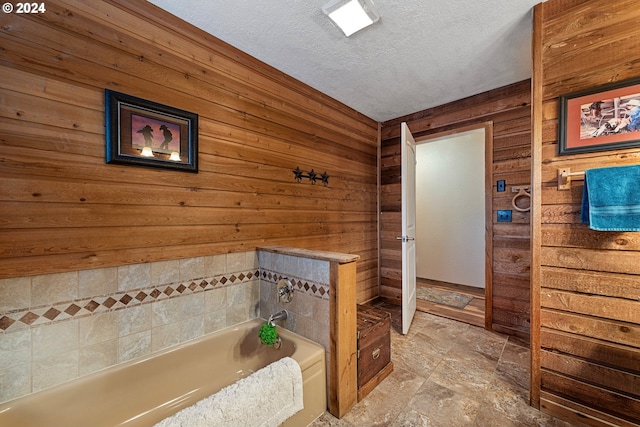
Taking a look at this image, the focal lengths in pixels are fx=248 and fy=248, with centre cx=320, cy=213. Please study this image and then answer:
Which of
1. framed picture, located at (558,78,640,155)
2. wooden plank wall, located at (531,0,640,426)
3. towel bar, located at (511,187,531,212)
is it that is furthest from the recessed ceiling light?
towel bar, located at (511,187,531,212)

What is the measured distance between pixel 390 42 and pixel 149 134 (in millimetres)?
1753

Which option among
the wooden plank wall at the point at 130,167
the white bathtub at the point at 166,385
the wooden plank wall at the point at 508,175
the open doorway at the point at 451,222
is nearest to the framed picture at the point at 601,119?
the wooden plank wall at the point at 508,175

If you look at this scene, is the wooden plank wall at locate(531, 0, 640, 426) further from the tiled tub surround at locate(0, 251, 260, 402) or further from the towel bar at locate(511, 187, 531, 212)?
the tiled tub surround at locate(0, 251, 260, 402)

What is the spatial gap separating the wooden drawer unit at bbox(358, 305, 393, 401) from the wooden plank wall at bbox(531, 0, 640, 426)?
0.90m

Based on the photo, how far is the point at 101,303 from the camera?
52.7 inches

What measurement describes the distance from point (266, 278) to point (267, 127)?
1.25m

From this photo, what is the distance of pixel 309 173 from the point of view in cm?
245

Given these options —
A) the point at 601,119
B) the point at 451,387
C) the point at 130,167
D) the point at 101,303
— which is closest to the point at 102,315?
the point at 101,303

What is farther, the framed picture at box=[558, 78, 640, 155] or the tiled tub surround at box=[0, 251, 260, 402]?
the framed picture at box=[558, 78, 640, 155]

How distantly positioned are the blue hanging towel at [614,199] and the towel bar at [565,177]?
86mm

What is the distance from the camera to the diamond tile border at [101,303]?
1.14 metres

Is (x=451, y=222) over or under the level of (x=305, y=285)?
over

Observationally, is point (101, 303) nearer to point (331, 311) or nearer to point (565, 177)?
point (331, 311)

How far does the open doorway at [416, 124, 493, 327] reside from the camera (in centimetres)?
379
